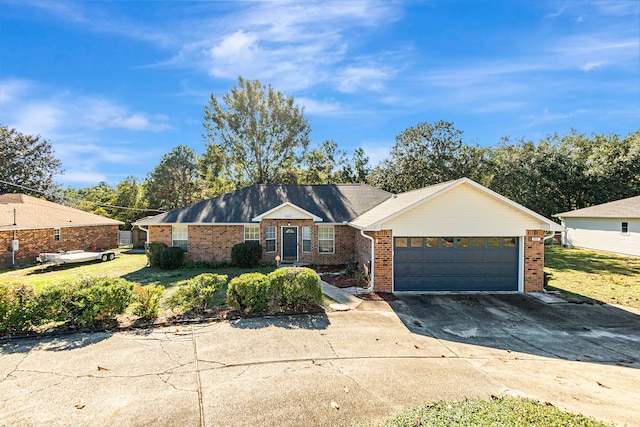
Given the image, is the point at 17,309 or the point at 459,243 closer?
the point at 17,309

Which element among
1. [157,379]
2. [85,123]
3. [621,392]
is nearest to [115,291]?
[157,379]

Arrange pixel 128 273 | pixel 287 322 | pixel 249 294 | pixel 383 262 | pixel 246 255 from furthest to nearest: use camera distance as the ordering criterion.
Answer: pixel 246 255 → pixel 128 273 → pixel 383 262 → pixel 249 294 → pixel 287 322

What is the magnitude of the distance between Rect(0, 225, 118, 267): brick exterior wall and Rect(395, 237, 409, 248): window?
21.0m

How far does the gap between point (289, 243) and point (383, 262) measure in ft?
23.5

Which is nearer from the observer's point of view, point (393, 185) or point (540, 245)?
point (540, 245)

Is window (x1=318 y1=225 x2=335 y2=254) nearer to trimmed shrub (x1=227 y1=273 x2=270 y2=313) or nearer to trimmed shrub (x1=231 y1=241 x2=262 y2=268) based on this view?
trimmed shrub (x1=231 y1=241 x2=262 y2=268)

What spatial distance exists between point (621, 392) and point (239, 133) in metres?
30.3

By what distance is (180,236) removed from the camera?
57.4 ft

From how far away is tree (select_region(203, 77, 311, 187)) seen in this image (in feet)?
98.9

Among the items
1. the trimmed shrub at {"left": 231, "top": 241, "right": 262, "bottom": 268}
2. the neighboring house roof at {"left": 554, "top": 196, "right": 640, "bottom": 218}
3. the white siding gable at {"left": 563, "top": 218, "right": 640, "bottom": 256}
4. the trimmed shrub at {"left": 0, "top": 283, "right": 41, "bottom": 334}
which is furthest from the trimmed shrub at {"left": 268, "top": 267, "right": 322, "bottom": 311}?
the neighboring house roof at {"left": 554, "top": 196, "right": 640, "bottom": 218}

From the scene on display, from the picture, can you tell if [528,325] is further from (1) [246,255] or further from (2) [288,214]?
(1) [246,255]

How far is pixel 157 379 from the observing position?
5258 mm

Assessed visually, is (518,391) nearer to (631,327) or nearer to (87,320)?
(631,327)

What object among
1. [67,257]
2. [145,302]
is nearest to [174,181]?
[67,257]
